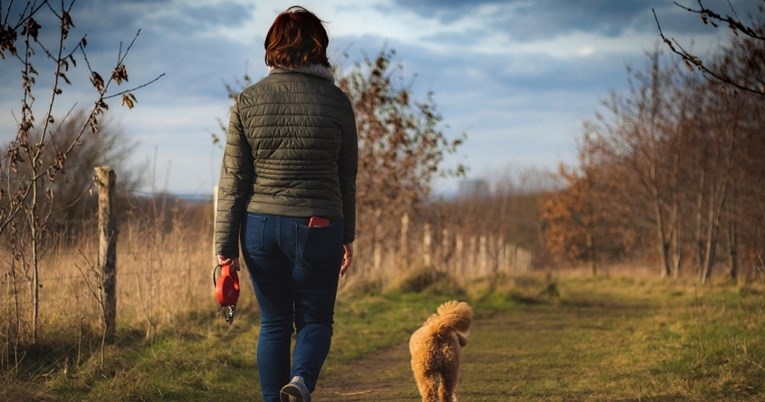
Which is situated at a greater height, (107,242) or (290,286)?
(107,242)

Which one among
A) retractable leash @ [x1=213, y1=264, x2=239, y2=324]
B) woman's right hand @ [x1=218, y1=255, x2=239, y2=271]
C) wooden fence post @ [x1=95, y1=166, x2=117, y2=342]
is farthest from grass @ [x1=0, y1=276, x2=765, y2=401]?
woman's right hand @ [x1=218, y1=255, x2=239, y2=271]

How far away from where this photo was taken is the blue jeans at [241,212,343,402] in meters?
3.98

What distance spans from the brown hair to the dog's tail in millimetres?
1807

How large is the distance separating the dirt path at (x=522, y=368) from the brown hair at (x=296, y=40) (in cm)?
286

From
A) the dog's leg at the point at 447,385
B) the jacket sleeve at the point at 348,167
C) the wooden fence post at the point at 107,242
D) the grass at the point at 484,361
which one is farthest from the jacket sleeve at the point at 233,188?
the wooden fence post at the point at 107,242

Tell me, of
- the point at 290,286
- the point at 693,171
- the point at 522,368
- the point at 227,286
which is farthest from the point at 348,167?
the point at 693,171

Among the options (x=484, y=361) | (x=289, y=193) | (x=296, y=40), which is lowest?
(x=484, y=361)

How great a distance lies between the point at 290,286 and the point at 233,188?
64cm

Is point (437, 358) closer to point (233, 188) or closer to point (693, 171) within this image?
point (233, 188)

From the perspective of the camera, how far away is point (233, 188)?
4.01 meters

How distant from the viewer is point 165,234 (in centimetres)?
862

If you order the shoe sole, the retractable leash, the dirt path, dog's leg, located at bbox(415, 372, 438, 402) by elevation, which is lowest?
the dirt path

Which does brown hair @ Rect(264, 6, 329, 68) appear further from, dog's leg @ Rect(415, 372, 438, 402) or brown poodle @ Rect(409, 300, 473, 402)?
dog's leg @ Rect(415, 372, 438, 402)

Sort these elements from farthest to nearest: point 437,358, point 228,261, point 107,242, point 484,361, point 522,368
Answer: point 484,361 < point 107,242 < point 522,368 < point 437,358 < point 228,261
